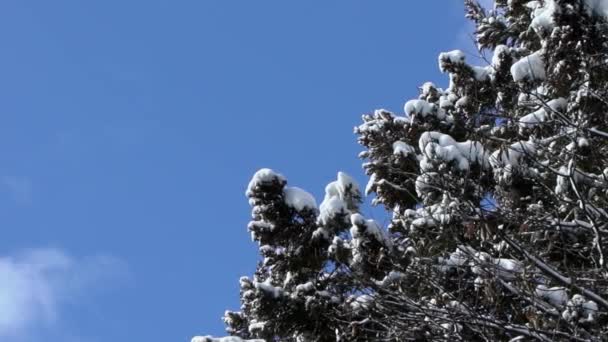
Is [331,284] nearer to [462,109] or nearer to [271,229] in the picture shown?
[271,229]

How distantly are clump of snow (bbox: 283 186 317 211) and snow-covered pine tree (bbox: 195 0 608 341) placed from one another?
0.02 m

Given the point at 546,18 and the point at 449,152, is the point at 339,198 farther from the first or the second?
the point at 546,18

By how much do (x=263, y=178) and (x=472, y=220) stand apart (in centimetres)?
449

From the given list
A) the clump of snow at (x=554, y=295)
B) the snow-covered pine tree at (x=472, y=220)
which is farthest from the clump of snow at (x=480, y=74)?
the clump of snow at (x=554, y=295)

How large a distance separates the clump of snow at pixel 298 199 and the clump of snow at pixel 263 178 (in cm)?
25

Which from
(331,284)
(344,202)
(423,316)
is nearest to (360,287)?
(423,316)

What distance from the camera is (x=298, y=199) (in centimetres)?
1156

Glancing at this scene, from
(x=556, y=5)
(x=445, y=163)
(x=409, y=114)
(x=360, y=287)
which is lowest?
(x=360, y=287)

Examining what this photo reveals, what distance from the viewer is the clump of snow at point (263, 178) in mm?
11391

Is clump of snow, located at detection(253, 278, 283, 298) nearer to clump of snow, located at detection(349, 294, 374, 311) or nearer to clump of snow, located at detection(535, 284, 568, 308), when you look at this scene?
clump of snow, located at detection(349, 294, 374, 311)

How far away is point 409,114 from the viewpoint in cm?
1380

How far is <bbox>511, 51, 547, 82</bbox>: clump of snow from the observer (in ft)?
35.9

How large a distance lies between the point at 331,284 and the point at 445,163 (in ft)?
8.39

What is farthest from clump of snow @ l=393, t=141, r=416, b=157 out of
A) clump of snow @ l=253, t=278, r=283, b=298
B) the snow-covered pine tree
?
clump of snow @ l=253, t=278, r=283, b=298
